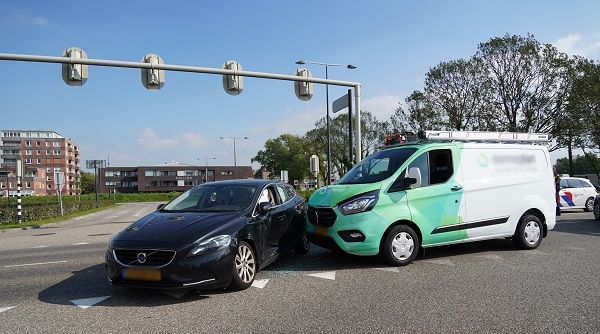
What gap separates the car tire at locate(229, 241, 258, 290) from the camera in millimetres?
5672

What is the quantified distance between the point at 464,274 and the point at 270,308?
3138 millimetres

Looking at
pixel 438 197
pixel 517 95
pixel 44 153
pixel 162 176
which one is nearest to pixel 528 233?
pixel 438 197

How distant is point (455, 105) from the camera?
34.7 metres

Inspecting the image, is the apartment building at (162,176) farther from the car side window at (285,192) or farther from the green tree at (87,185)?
the car side window at (285,192)

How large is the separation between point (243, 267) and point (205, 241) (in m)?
0.74

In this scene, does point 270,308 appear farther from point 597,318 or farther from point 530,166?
point 530,166

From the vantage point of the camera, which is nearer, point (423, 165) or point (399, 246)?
point (399, 246)

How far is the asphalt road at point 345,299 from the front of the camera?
4.46 metres

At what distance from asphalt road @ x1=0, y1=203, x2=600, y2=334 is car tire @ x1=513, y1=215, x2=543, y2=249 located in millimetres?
257

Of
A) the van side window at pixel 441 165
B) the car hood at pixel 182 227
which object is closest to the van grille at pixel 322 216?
the car hood at pixel 182 227

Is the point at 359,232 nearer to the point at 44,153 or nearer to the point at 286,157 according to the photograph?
the point at 286,157

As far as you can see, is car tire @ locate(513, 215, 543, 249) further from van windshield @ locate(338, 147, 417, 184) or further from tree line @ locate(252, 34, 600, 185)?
tree line @ locate(252, 34, 600, 185)

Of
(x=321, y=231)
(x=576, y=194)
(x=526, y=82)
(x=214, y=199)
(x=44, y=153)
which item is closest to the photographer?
(x=214, y=199)

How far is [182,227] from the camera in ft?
18.6
